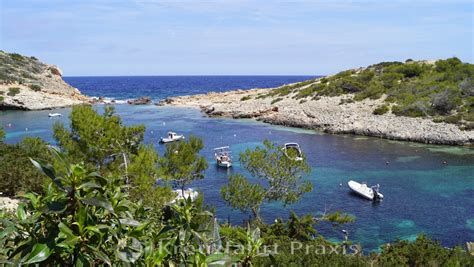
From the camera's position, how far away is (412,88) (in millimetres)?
61094

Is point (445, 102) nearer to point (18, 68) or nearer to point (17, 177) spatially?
point (17, 177)

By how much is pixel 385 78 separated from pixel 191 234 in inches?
2756

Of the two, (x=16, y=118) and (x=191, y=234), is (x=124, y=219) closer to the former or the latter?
(x=191, y=234)

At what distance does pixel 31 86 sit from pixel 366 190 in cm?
7647

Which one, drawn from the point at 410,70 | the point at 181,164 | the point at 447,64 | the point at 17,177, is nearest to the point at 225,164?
the point at 181,164

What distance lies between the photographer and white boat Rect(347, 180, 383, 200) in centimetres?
2770

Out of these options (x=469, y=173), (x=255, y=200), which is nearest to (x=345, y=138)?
(x=469, y=173)

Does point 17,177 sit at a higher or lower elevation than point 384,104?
lower

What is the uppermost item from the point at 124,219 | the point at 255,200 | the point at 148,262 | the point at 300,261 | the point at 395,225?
the point at 124,219

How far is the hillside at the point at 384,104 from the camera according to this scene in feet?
160

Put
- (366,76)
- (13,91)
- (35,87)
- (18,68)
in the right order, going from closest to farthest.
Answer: (366,76) < (13,91) < (35,87) < (18,68)

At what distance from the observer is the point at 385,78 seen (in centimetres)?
6838

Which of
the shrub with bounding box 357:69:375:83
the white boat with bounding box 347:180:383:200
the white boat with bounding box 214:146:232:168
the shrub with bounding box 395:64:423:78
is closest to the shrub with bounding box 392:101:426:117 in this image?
the shrub with bounding box 357:69:375:83

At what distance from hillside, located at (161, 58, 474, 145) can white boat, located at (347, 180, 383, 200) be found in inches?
816
